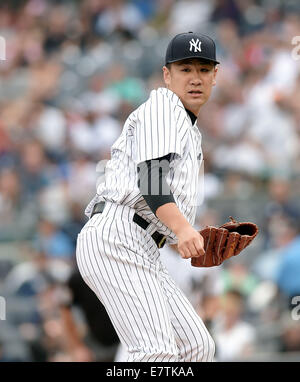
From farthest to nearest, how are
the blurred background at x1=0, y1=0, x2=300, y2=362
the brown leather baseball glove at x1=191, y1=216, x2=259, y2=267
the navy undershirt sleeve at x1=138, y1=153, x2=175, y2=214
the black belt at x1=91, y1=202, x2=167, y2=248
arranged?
the blurred background at x1=0, y1=0, x2=300, y2=362 → the brown leather baseball glove at x1=191, y1=216, x2=259, y2=267 → the black belt at x1=91, y1=202, x2=167, y2=248 → the navy undershirt sleeve at x1=138, y1=153, x2=175, y2=214

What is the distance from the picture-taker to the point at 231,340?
6102 millimetres

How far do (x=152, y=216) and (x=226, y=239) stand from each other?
33cm

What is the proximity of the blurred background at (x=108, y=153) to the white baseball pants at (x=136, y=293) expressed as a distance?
163 cm

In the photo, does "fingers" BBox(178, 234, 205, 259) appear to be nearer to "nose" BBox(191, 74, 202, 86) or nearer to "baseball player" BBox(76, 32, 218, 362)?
"baseball player" BBox(76, 32, 218, 362)

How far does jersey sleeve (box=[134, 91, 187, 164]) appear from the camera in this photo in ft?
10.1

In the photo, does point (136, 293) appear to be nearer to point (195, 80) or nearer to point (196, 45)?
point (195, 80)

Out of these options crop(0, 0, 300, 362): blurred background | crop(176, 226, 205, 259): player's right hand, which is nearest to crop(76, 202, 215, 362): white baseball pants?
crop(176, 226, 205, 259): player's right hand

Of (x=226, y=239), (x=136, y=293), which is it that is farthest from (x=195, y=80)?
(x=136, y=293)

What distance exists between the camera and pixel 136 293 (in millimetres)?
3137

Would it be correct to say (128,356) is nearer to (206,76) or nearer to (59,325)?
(206,76)

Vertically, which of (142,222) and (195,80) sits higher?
(195,80)

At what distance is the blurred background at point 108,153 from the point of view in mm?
6156

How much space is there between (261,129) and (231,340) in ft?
8.27

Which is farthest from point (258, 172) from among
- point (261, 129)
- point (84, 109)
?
point (84, 109)
